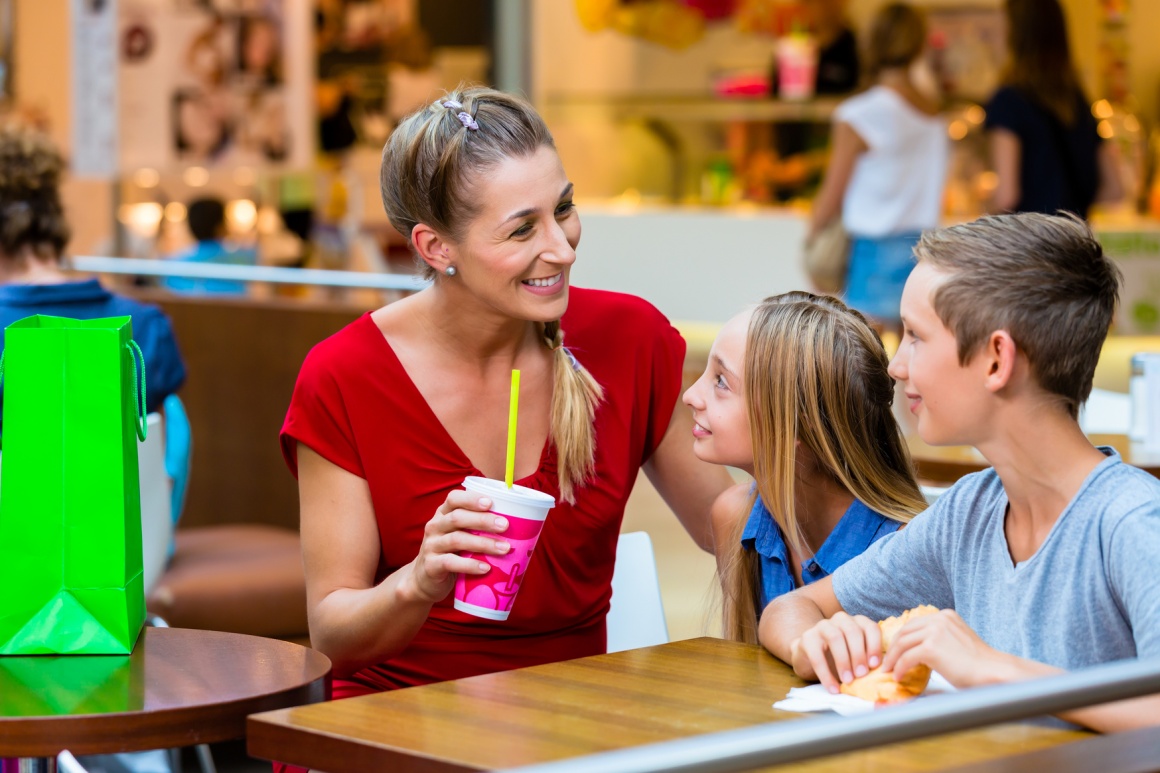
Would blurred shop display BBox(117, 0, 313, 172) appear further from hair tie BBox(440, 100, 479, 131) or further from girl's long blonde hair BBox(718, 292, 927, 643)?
girl's long blonde hair BBox(718, 292, 927, 643)

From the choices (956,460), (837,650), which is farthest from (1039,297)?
(956,460)

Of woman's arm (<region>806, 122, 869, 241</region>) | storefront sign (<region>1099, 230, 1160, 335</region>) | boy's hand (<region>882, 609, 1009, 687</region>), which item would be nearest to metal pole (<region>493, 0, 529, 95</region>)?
woman's arm (<region>806, 122, 869, 241</region>)

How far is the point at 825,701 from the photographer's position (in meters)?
1.45

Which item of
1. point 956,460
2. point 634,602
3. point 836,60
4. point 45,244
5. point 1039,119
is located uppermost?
point 836,60

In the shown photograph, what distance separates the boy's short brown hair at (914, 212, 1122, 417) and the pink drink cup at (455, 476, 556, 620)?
448 millimetres

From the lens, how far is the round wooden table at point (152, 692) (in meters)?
1.46

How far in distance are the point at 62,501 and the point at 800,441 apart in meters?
0.88

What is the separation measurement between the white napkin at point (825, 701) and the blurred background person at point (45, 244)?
6.64 feet

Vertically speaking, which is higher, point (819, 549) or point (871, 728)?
point (871, 728)

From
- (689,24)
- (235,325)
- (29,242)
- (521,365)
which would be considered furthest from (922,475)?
(689,24)

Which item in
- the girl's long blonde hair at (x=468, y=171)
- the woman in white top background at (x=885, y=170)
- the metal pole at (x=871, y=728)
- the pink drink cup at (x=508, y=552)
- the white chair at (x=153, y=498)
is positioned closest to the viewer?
the metal pole at (x=871, y=728)

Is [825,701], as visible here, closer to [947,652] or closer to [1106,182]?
[947,652]

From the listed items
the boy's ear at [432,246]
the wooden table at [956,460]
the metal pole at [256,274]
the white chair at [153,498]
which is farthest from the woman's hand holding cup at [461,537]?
the metal pole at [256,274]

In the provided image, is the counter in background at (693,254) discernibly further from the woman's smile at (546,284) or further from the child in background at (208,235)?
the woman's smile at (546,284)
